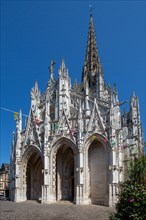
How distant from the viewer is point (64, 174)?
25.5 metres

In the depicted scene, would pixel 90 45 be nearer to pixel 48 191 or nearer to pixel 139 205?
pixel 48 191

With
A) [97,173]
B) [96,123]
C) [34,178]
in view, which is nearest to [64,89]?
[96,123]

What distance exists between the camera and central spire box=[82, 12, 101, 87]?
44.5 metres

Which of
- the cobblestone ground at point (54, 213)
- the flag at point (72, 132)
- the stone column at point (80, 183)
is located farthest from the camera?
the flag at point (72, 132)

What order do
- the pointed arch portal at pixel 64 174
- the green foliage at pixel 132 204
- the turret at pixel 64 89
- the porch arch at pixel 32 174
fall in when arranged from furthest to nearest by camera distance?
the turret at pixel 64 89 → the porch arch at pixel 32 174 → the pointed arch portal at pixel 64 174 → the green foliage at pixel 132 204

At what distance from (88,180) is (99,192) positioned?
155cm

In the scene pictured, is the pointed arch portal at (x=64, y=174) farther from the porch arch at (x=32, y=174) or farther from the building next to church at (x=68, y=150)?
the porch arch at (x=32, y=174)

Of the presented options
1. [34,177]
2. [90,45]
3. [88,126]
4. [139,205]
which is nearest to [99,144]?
[88,126]

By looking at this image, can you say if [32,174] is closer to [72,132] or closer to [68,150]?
[68,150]

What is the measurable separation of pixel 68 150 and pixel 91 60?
2562 cm

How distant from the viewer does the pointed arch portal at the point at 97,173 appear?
22.0 meters

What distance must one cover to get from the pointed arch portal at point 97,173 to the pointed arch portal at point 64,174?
3.11 metres

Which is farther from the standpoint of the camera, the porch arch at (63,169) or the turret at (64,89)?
the turret at (64,89)

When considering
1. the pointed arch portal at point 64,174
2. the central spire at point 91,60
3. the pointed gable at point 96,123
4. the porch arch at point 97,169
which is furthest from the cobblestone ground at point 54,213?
the central spire at point 91,60
